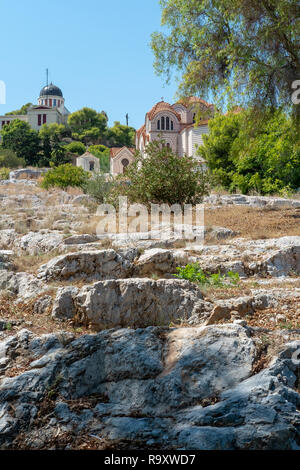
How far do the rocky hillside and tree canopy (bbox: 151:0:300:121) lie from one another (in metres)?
6.58

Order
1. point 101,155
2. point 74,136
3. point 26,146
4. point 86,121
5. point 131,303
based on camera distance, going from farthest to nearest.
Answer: point 86,121 < point 74,136 < point 101,155 < point 26,146 < point 131,303

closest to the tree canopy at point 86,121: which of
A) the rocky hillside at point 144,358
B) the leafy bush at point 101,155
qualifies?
the leafy bush at point 101,155

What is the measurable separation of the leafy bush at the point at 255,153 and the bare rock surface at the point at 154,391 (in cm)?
993

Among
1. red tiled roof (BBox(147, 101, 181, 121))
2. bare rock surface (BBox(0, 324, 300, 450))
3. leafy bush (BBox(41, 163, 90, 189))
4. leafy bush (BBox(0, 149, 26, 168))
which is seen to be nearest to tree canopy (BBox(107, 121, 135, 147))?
red tiled roof (BBox(147, 101, 181, 121))

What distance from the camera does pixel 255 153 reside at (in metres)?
18.7

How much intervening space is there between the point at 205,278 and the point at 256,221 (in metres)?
4.63

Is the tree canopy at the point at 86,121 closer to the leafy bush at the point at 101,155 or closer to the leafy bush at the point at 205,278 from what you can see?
the leafy bush at the point at 101,155

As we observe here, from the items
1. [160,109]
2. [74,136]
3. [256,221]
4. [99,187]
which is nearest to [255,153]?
[99,187]

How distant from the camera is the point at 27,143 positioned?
45844mm

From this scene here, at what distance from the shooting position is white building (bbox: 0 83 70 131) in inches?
3036

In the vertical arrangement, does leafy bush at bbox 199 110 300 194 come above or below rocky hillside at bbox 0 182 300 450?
above

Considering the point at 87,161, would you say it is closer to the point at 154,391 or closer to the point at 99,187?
the point at 99,187

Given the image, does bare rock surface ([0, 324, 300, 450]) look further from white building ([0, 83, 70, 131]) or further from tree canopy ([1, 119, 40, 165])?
white building ([0, 83, 70, 131])

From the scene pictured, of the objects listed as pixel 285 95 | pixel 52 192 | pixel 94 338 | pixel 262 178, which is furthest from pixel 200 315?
pixel 262 178
